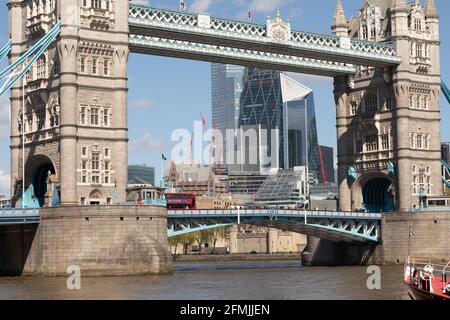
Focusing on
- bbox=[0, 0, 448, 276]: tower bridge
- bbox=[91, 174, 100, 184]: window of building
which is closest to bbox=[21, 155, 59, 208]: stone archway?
bbox=[0, 0, 448, 276]: tower bridge

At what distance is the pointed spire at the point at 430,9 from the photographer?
116m

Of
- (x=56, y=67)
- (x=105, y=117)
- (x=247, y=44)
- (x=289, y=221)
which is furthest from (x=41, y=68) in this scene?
(x=289, y=221)

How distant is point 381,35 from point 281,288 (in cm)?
5050

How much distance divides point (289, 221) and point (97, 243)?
1053 inches

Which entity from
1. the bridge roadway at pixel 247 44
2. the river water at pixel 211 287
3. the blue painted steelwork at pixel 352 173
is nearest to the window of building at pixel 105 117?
the bridge roadway at pixel 247 44

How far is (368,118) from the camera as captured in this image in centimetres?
11556

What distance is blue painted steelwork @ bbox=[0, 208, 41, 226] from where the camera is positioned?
82688 millimetres

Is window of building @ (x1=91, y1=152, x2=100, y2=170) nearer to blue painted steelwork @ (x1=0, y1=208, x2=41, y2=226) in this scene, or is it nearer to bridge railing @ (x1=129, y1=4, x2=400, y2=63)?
blue painted steelwork @ (x1=0, y1=208, x2=41, y2=226)

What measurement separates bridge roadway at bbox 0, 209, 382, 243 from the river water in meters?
6.79

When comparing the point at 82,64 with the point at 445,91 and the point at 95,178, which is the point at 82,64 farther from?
the point at 445,91
